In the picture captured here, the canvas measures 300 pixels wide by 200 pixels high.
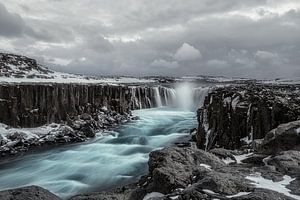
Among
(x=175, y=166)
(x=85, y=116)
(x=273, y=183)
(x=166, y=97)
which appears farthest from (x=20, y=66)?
(x=273, y=183)

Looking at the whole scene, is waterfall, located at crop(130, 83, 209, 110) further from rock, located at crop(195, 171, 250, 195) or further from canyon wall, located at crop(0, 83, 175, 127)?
rock, located at crop(195, 171, 250, 195)

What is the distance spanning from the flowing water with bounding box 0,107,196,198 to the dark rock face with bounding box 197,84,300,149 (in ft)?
21.0

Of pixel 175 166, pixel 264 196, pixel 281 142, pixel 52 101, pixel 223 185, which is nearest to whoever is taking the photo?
pixel 264 196

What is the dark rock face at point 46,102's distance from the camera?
1715 inches

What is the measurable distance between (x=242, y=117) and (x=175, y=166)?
1541 centimetres

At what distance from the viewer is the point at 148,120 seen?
57.7 metres

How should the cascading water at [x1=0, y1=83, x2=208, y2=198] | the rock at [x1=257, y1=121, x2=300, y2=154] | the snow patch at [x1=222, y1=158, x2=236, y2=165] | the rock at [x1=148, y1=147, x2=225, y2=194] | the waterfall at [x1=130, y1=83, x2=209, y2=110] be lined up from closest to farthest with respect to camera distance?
the rock at [x1=148, y1=147, x2=225, y2=194], the snow patch at [x1=222, y1=158, x2=236, y2=165], the rock at [x1=257, y1=121, x2=300, y2=154], the cascading water at [x1=0, y1=83, x2=208, y2=198], the waterfall at [x1=130, y1=83, x2=209, y2=110]

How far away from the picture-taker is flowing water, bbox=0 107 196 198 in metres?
26.0

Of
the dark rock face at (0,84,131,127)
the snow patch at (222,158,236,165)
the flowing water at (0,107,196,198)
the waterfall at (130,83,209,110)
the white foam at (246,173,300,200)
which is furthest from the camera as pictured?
the waterfall at (130,83,209,110)

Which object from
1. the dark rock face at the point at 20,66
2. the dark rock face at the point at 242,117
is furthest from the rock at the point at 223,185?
the dark rock face at the point at 20,66

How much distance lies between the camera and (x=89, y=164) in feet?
102

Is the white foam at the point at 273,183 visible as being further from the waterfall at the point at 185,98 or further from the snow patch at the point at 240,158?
the waterfall at the point at 185,98

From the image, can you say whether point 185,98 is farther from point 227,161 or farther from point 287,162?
point 287,162

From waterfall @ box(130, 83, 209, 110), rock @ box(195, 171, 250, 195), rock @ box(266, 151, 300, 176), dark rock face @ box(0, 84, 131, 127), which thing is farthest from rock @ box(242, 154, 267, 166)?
waterfall @ box(130, 83, 209, 110)
